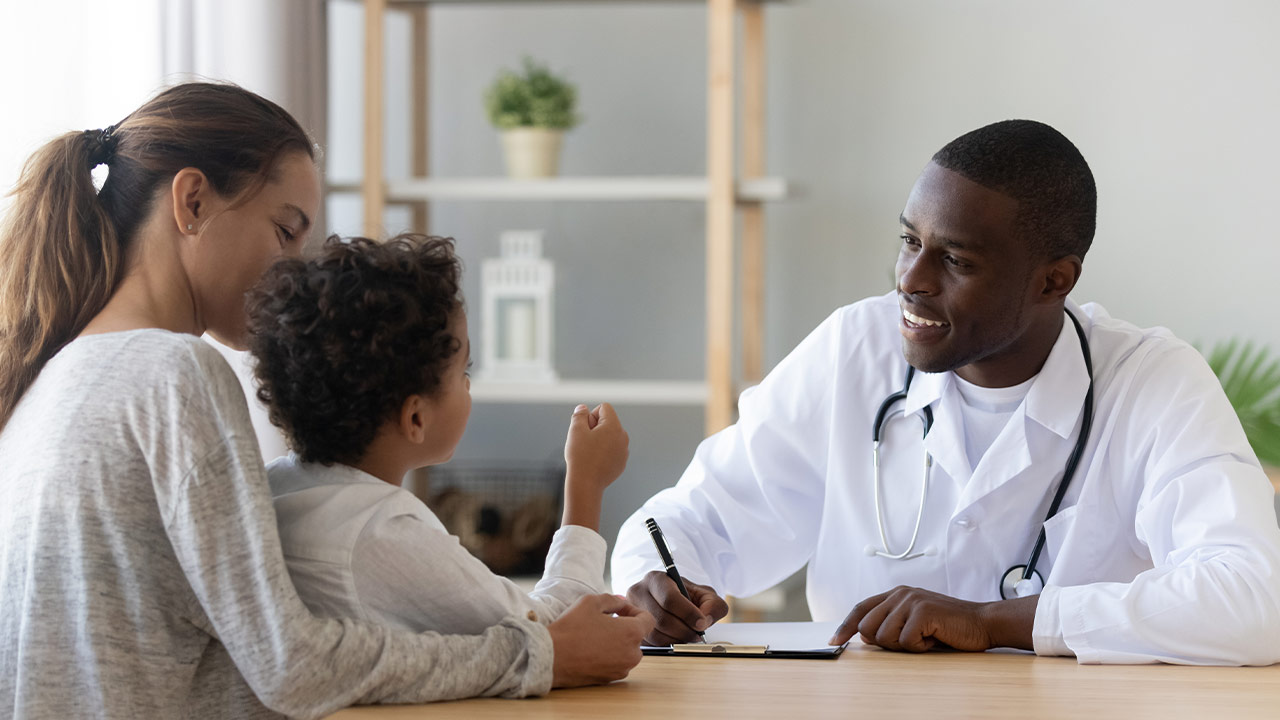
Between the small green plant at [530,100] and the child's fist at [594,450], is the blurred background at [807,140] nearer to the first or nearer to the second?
the small green plant at [530,100]

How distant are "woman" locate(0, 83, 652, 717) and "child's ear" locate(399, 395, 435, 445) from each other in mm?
116

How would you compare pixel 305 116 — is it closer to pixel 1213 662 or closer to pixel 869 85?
pixel 869 85

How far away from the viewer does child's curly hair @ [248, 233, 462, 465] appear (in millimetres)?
853

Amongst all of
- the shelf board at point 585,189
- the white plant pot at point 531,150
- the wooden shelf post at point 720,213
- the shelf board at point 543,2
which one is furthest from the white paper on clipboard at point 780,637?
the shelf board at point 543,2

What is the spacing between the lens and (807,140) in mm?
3037

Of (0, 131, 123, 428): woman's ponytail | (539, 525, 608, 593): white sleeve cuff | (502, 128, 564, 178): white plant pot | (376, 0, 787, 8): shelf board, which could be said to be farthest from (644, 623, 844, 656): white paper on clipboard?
(376, 0, 787, 8): shelf board

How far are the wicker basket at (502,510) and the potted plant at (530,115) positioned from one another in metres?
A: 0.73

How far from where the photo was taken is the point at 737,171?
3094mm

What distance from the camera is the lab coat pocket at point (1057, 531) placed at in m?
1.35

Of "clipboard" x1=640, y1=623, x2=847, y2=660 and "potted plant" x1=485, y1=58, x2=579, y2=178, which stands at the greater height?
"potted plant" x1=485, y1=58, x2=579, y2=178

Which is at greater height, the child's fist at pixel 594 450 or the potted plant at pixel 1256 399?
the child's fist at pixel 594 450

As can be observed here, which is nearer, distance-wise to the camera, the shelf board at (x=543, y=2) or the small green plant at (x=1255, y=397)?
the small green plant at (x=1255, y=397)

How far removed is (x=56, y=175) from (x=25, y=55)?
1.04 m

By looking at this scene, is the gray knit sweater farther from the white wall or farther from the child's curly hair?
the white wall
